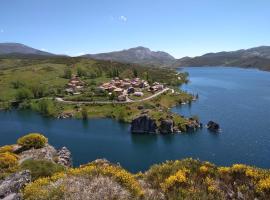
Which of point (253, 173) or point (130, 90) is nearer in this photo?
point (253, 173)

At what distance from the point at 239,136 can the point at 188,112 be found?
43520 millimetres

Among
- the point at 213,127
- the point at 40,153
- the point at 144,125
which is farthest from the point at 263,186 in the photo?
the point at 144,125

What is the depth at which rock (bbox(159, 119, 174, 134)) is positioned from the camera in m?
122

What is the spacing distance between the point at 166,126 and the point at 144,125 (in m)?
8.43

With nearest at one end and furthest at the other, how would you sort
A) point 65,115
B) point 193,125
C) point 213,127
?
point 213,127
point 193,125
point 65,115

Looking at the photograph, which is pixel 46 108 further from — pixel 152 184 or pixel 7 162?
pixel 152 184

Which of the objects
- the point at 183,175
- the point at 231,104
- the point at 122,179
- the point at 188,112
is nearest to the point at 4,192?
the point at 122,179

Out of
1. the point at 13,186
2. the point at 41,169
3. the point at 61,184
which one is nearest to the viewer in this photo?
the point at 61,184

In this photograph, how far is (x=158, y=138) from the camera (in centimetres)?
11669

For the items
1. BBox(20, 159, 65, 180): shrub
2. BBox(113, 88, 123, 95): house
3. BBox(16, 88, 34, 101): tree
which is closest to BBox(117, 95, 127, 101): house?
BBox(113, 88, 123, 95): house

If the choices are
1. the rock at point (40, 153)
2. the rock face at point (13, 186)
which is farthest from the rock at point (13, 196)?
the rock at point (40, 153)

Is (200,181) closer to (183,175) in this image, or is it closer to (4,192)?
(183,175)

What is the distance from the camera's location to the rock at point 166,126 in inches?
4808

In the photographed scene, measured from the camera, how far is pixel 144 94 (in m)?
193
